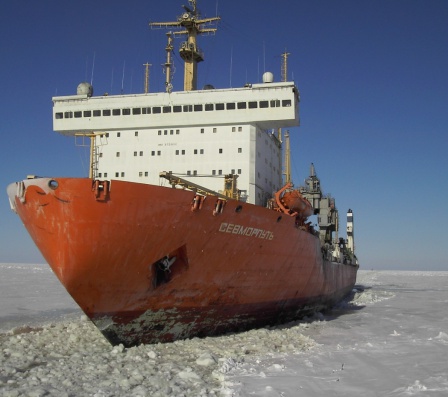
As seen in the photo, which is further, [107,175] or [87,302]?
[107,175]

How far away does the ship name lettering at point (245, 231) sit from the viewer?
27.2ft

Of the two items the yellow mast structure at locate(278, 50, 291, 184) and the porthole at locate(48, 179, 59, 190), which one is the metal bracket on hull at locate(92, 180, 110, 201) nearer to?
the porthole at locate(48, 179, 59, 190)

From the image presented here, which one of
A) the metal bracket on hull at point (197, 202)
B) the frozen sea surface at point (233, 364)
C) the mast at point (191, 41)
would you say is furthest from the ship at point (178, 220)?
the mast at point (191, 41)

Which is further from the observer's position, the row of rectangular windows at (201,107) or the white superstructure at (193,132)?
the row of rectangular windows at (201,107)

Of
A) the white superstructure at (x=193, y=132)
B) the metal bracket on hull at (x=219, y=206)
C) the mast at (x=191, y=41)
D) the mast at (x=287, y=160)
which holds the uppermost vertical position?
the mast at (x=191, y=41)

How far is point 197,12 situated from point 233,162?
8312 millimetres

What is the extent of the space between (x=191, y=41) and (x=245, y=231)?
36.5 ft

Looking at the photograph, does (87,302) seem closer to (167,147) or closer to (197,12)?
(167,147)

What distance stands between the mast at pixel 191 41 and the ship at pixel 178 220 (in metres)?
3.16

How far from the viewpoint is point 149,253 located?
729 cm

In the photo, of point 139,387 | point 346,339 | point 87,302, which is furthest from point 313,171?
point 139,387

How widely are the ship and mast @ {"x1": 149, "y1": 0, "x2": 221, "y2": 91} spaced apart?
124 inches

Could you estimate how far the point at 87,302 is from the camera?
712 centimetres

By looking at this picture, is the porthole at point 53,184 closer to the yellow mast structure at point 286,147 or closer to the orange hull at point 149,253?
the orange hull at point 149,253
